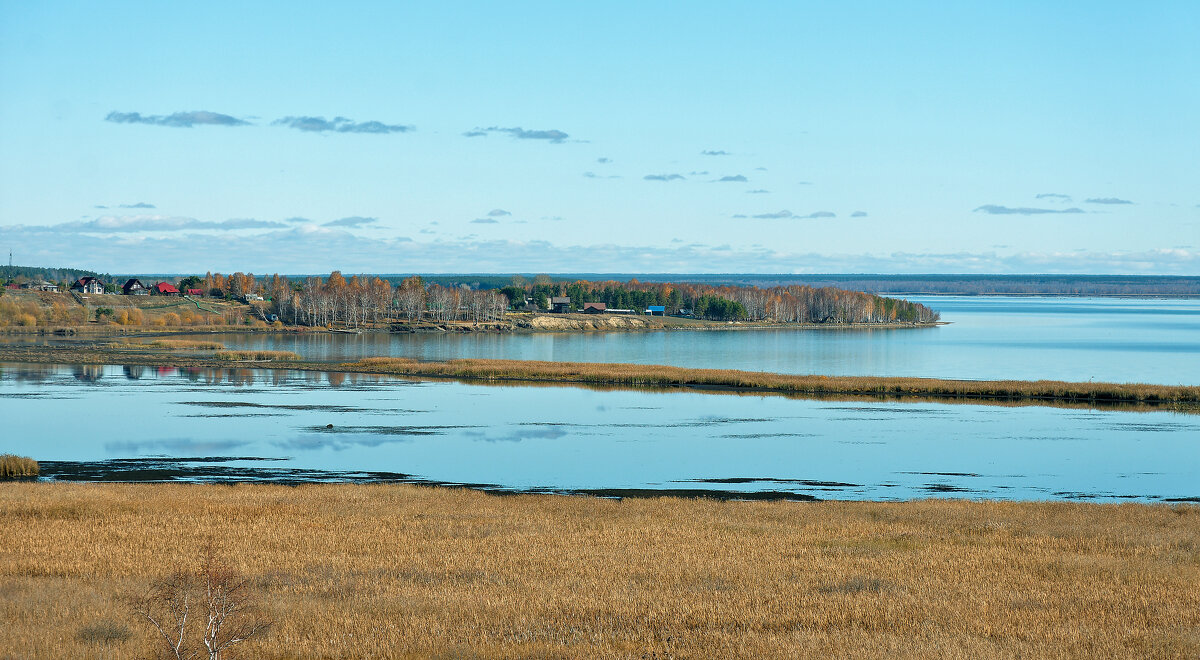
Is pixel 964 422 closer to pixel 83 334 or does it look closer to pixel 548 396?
pixel 548 396

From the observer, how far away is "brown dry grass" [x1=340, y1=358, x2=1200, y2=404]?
62.4 m

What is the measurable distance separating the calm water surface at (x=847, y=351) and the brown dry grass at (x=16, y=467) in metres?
62.1

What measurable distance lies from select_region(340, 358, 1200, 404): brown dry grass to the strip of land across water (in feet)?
0.18

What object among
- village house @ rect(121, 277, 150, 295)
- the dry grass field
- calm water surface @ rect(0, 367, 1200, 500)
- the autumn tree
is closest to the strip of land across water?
calm water surface @ rect(0, 367, 1200, 500)

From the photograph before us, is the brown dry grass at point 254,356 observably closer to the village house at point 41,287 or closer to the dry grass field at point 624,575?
the dry grass field at point 624,575

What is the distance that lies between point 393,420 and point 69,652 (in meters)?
39.1

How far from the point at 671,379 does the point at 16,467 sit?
4672cm

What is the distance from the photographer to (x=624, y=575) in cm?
1644

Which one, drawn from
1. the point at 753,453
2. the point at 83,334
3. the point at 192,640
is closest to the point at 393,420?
the point at 753,453

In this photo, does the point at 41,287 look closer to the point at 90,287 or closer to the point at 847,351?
the point at 90,287

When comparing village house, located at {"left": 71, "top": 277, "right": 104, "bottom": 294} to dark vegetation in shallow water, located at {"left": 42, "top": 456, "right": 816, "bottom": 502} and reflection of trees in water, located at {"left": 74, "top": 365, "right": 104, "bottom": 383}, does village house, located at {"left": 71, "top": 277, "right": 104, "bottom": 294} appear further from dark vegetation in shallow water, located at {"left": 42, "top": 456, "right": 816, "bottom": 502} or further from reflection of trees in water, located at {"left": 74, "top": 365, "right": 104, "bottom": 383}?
dark vegetation in shallow water, located at {"left": 42, "top": 456, "right": 816, "bottom": 502}

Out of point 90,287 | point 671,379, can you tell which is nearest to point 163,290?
point 90,287

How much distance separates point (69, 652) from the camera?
11.5 meters

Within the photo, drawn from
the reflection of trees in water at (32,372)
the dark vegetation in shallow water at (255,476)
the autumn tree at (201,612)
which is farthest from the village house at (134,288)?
the autumn tree at (201,612)
